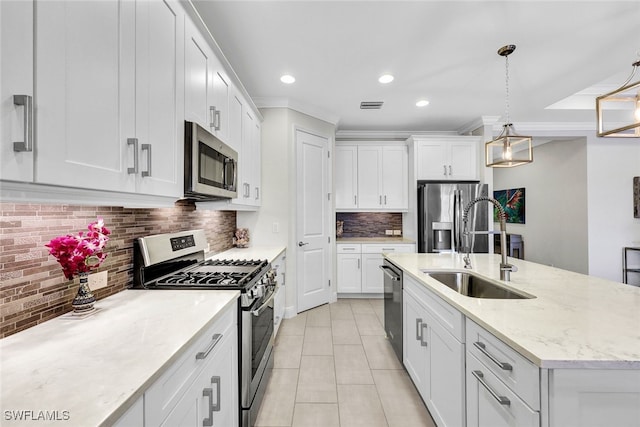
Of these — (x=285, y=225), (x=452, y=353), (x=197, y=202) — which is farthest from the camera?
(x=285, y=225)

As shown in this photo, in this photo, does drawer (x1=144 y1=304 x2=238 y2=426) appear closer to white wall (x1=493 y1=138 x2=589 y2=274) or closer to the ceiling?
the ceiling

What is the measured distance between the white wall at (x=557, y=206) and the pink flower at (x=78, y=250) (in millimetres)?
6333

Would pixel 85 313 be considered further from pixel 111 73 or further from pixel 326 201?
pixel 326 201

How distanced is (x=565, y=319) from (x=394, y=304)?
4.91 ft

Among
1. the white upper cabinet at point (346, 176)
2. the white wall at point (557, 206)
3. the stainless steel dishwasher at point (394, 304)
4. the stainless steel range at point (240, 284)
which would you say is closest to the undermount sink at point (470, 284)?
the stainless steel dishwasher at point (394, 304)

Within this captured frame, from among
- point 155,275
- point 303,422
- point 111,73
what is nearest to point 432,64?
point 111,73

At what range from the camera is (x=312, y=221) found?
3.91m

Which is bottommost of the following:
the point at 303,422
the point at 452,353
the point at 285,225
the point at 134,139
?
the point at 303,422

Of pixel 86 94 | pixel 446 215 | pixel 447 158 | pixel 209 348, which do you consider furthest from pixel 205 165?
pixel 447 158

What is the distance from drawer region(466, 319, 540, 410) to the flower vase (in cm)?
160

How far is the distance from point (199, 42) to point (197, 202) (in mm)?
1158

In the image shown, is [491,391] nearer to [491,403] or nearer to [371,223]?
[491,403]

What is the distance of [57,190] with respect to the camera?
0.79 m

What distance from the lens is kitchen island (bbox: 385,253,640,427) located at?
0.86m
